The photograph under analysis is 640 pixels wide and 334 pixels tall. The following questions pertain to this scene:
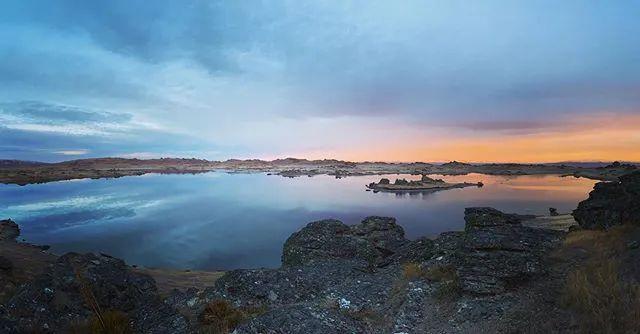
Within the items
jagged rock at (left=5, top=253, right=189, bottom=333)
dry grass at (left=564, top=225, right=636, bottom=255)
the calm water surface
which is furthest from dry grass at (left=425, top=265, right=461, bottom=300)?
the calm water surface

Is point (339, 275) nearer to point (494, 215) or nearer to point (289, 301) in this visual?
point (289, 301)

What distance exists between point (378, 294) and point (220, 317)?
20.6ft

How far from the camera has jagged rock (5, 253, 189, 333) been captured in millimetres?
12125

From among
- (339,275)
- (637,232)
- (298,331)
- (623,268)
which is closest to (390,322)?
(298,331)

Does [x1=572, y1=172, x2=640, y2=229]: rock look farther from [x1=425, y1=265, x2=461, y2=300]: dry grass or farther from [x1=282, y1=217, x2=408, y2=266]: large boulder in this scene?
[x1=282, y1=217, x2=408, y2=266]: large boulder

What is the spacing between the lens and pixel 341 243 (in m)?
22.1

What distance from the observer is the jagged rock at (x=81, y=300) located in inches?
477

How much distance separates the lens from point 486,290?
1216 centimetres

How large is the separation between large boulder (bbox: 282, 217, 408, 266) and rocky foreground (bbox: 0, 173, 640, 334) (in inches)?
79.6

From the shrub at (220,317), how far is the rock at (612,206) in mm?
18470

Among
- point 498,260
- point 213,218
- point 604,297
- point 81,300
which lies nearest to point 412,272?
point 498,260

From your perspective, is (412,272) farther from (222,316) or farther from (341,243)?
(222,316)

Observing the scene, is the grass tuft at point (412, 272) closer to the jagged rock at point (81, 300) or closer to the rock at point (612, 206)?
the jagged rock at point (81, 300)

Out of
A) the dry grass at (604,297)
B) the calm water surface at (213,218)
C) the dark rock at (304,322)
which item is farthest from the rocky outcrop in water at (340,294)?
the calm water surface at (213,218)
